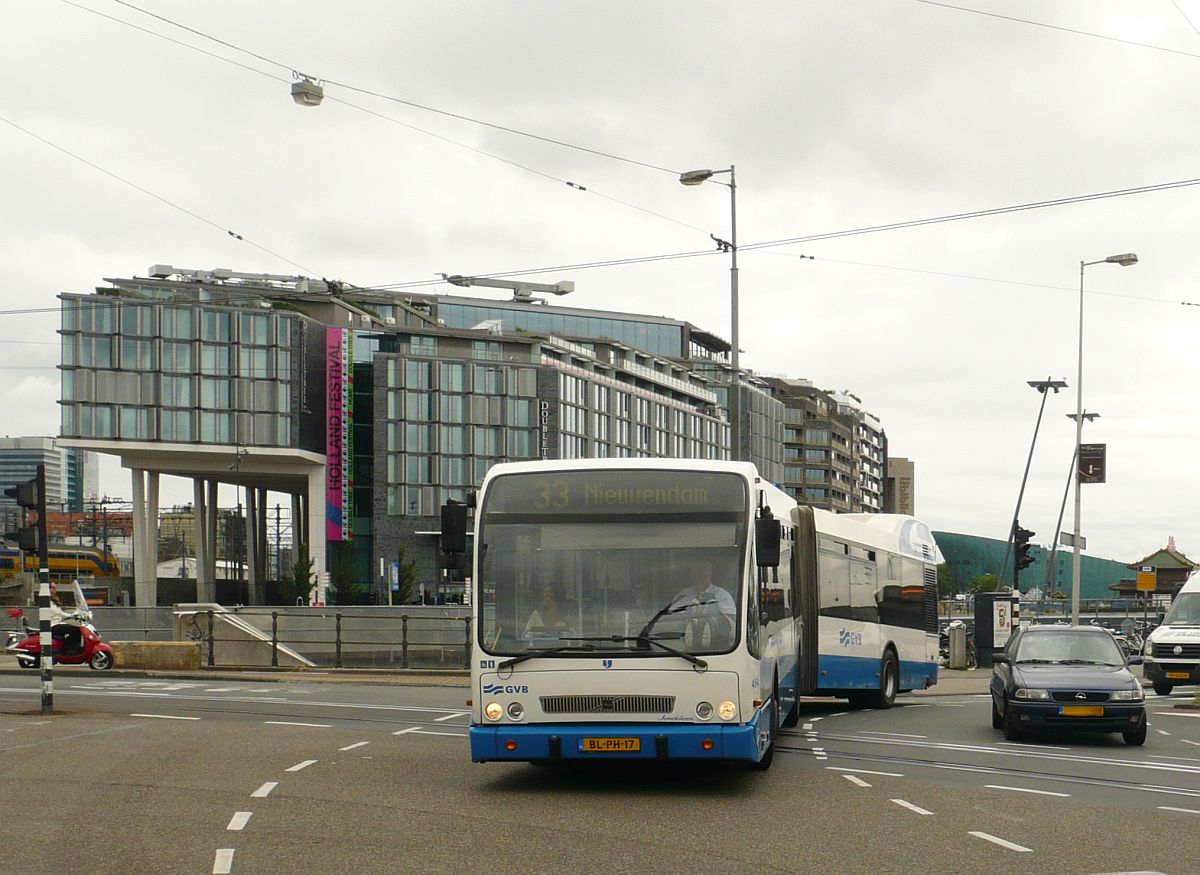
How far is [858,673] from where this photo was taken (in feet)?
77.2

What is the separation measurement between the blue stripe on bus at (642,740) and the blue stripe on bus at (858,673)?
9.31m

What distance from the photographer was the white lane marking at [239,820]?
10383mm

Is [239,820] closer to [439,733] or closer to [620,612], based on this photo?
[620,612]

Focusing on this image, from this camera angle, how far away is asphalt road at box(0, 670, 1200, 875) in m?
9.30

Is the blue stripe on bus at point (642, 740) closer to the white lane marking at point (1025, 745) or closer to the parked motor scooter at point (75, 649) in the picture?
the white lane marking at point (1025, 745)

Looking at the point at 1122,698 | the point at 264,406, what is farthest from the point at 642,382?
the point at 1122,698

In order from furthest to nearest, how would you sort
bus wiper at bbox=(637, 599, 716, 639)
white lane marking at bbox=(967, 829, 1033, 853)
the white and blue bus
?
the white and blue bus < bus wiper at bbox=(637, 599, 716, 639) < white lane marking at bbox=(967, 829, 1033, 853)

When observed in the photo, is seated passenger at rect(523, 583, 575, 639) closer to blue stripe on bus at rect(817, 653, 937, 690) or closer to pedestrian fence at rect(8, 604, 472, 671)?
blue stripe on bus at rect(817, 653, 937, 690)

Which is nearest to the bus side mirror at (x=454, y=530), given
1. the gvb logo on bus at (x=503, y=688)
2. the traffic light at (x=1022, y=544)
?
the gvb logo on bus at (x=503, y=688)

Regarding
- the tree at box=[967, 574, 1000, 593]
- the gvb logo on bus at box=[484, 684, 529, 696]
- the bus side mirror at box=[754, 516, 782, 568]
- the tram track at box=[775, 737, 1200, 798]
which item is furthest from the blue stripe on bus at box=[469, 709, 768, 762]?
the tree at box=[967, 574, 1000, 593]

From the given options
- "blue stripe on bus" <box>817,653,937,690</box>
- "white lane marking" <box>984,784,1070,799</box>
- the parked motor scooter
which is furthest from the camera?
the parked motor scooter

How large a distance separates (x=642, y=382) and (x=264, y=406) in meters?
35.2

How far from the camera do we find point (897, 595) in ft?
83.6

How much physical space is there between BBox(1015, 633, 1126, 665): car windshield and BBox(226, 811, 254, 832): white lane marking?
1126 cm
